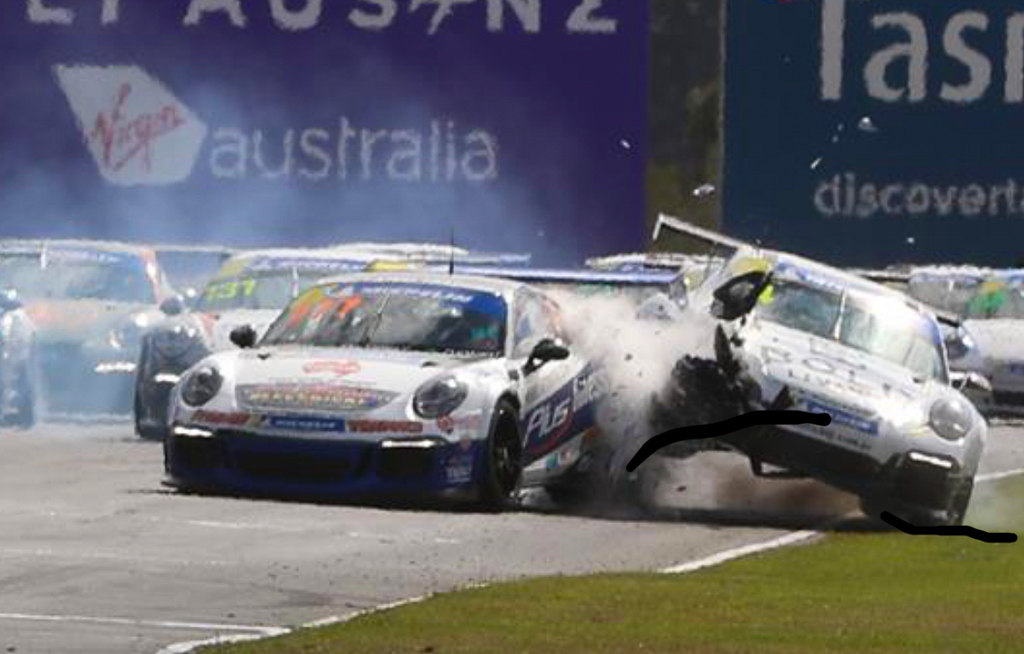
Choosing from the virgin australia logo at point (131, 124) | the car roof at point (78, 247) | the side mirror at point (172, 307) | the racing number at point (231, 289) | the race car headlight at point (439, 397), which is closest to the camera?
the race car headlight at point (439, 397)

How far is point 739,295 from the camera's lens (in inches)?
775

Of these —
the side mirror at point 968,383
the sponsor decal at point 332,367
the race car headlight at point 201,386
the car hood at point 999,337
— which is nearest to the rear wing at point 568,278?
the side mirror at point 968,383

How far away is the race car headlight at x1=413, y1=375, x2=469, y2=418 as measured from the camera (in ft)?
58.9

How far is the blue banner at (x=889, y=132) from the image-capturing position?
47.6 metres

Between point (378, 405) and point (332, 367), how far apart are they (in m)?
0.49

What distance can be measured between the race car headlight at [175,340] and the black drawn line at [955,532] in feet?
22.5

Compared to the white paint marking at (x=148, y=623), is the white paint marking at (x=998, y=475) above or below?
below

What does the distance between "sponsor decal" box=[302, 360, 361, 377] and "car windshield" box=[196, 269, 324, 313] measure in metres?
7.90

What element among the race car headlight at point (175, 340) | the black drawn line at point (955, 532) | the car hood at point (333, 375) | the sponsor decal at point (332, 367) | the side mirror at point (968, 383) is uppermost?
the sponsor decal at point (332, 367)

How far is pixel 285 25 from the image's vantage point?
47.8 m

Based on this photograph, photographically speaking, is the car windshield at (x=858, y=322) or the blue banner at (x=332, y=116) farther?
the blue banner at (x=332, y=116)

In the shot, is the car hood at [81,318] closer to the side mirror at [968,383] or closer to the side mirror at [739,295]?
the side mirror at [968,383]

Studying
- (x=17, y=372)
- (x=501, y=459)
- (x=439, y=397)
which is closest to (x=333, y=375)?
(x=439, y=397)

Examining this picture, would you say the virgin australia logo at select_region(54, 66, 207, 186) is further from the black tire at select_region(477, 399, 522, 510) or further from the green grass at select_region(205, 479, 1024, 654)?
the green grass at select_region(205, 479, 1024, 654)
